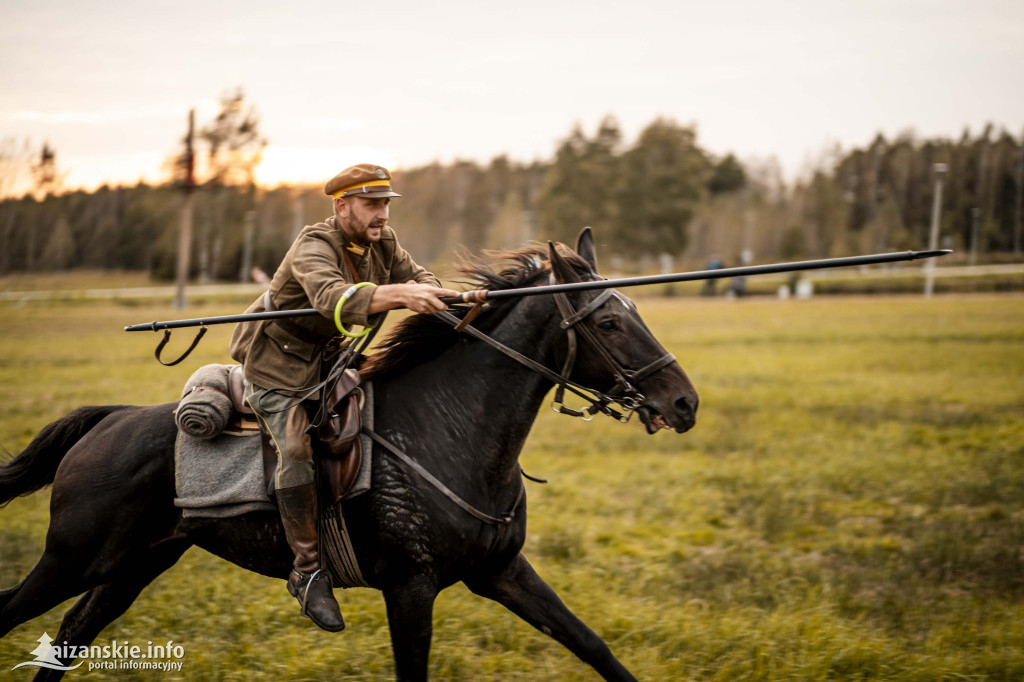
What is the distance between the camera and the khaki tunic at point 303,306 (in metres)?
3.69

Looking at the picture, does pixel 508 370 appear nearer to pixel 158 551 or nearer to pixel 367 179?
pixel 367 179

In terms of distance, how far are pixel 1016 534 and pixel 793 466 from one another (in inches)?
Result: 122

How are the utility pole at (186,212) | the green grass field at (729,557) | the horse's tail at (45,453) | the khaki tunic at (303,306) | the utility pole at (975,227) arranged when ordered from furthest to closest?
the utility pole at (975,227), the utility pole at (186,212), the green grass field at (729,557), the horse's tail at (45,453), the khaki tunic at (303,306)

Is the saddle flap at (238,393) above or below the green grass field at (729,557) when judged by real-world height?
above

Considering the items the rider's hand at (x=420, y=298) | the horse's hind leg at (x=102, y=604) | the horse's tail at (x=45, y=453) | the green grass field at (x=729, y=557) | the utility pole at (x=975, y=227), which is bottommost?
the green grass field at (x=729, y=557)

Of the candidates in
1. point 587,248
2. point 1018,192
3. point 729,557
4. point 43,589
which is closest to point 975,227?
point 1018,192

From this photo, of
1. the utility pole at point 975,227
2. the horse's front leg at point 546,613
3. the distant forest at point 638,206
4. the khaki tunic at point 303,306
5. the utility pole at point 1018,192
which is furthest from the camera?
the utility pole at point 1018,192

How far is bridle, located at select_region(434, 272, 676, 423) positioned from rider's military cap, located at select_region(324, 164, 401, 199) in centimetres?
67

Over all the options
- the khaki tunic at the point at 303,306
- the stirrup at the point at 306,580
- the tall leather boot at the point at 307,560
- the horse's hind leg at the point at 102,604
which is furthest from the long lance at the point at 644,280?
the horse's hind leg at the point at 102,604

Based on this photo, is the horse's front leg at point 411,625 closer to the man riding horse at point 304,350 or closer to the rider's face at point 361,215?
the man riding horse at point 304,350

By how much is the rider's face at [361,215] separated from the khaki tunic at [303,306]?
67mm

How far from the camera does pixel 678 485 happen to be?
32.5ft

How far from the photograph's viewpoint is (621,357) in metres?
3.97

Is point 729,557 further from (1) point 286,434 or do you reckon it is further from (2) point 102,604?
(2) point 102,604
